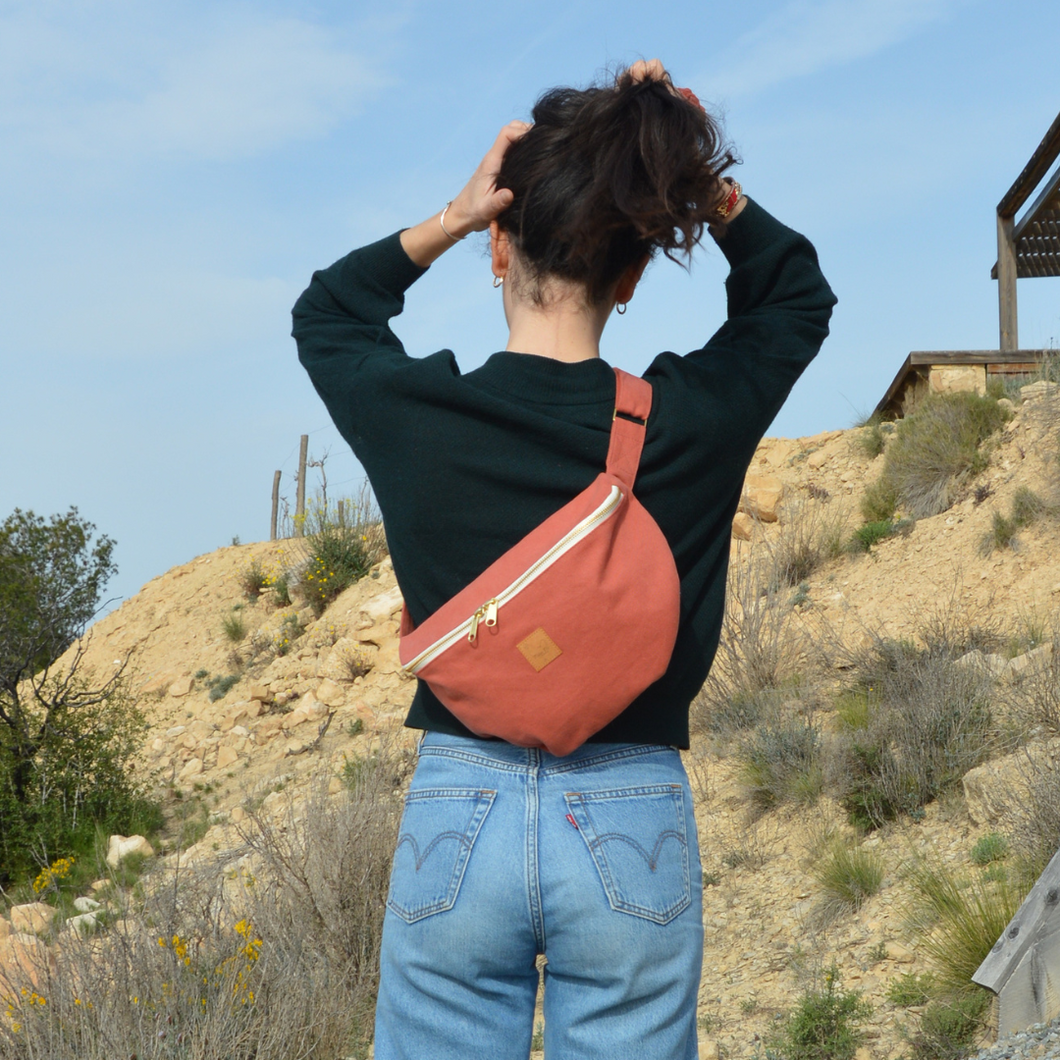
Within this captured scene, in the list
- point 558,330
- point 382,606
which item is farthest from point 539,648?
point 382,606

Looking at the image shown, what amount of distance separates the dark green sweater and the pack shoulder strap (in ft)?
0.05

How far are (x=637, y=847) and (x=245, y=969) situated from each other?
2827mm

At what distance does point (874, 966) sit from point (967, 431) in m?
5.95

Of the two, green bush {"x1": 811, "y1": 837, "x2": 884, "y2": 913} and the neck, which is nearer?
the neck

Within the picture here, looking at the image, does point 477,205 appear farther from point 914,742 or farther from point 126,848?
point 126,848

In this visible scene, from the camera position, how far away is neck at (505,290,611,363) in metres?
1.24

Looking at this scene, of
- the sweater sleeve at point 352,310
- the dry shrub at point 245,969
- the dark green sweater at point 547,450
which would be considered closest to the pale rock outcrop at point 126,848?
the dry shrub at point 245,969

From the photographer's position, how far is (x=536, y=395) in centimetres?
120

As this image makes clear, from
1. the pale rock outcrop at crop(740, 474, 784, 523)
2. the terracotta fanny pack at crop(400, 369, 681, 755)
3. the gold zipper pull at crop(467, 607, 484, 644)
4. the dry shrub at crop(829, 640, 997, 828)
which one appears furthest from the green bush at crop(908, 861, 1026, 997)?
the pale rock outcrop at crop(740, 474, 784, 523)

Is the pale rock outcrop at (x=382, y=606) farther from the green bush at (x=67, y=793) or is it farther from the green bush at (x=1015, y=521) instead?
the green bush at (x=1015, y=521)

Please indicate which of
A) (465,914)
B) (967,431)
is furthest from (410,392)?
(967,431)

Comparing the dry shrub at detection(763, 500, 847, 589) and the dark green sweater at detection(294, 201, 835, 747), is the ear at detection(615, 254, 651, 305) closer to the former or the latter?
the dark green sweater at detection(294, 201, 835, 747)

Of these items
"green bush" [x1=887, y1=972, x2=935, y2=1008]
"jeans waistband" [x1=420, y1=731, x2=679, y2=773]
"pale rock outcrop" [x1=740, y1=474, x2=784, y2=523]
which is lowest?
"green bush" [x1=887, y1=972, x2=935, y2=1008]

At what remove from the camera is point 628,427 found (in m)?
1.17
